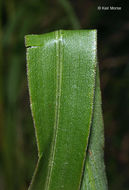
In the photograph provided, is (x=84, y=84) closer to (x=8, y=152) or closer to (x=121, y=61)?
(x=8, y=152)

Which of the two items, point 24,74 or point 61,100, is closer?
point 61,100

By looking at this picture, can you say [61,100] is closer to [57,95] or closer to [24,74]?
[57,95]

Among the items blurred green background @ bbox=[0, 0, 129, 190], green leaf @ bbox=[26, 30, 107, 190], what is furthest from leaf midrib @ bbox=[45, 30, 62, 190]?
blurred green background @ bbox=[0, 0, 129, 190]

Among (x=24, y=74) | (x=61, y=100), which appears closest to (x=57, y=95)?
(x=61, y=100)

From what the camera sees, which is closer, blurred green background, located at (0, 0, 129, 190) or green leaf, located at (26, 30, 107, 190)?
green leaf, located at (26, 30, 107, 190)

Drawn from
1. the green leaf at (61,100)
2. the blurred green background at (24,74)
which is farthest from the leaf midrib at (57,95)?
the blurred green background at (24,74)

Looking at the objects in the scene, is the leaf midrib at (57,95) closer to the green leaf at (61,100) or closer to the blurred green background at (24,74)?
the green leaf at (61,100)

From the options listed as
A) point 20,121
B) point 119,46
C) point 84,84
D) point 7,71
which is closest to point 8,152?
point 7,71

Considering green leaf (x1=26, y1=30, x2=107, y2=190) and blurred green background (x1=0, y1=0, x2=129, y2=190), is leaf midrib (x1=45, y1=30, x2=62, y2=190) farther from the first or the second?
blurred green background (x1=0, y1=0, x2=129, y2=190)
